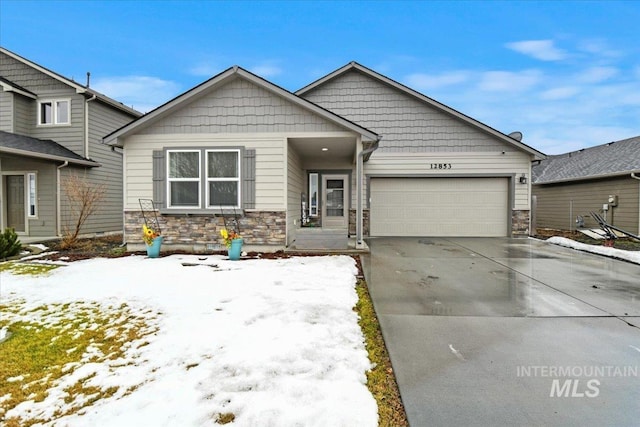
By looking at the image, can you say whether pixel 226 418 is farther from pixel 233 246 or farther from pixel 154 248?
pixel 154 248

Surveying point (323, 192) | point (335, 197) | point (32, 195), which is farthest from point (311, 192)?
point (32, 195)

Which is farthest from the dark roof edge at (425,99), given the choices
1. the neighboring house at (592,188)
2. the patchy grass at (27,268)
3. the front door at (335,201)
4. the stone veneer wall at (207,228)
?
the patchy grass at (27,268)

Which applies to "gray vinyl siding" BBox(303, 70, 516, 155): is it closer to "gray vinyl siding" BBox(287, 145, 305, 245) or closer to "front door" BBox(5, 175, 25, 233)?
"gray vinyl siding" BBox(287, 145, 305, 245)

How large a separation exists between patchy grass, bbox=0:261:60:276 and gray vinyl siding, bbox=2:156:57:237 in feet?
14.7

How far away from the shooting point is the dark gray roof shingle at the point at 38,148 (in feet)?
31.3

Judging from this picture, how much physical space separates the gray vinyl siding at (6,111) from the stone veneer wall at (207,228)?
24.5ft

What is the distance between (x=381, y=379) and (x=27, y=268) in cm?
776

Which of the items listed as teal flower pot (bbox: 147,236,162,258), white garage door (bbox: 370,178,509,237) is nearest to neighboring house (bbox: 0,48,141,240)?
teal flower pot (bbox: 147,236,162,258)

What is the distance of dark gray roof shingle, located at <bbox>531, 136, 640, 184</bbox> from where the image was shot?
12688 millimetres

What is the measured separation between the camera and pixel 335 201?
12.1 meters

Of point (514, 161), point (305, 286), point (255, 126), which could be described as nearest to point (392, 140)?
point (514, 161)

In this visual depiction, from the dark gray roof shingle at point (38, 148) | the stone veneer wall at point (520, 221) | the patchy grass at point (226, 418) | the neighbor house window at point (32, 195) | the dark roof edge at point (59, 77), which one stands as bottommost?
the patchy grass at point (226, 418)

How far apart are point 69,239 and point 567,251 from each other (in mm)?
13707

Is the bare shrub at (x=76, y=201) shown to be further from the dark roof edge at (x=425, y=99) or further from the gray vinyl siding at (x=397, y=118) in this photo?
the gray vinyl siding at (x=397, y=118)
